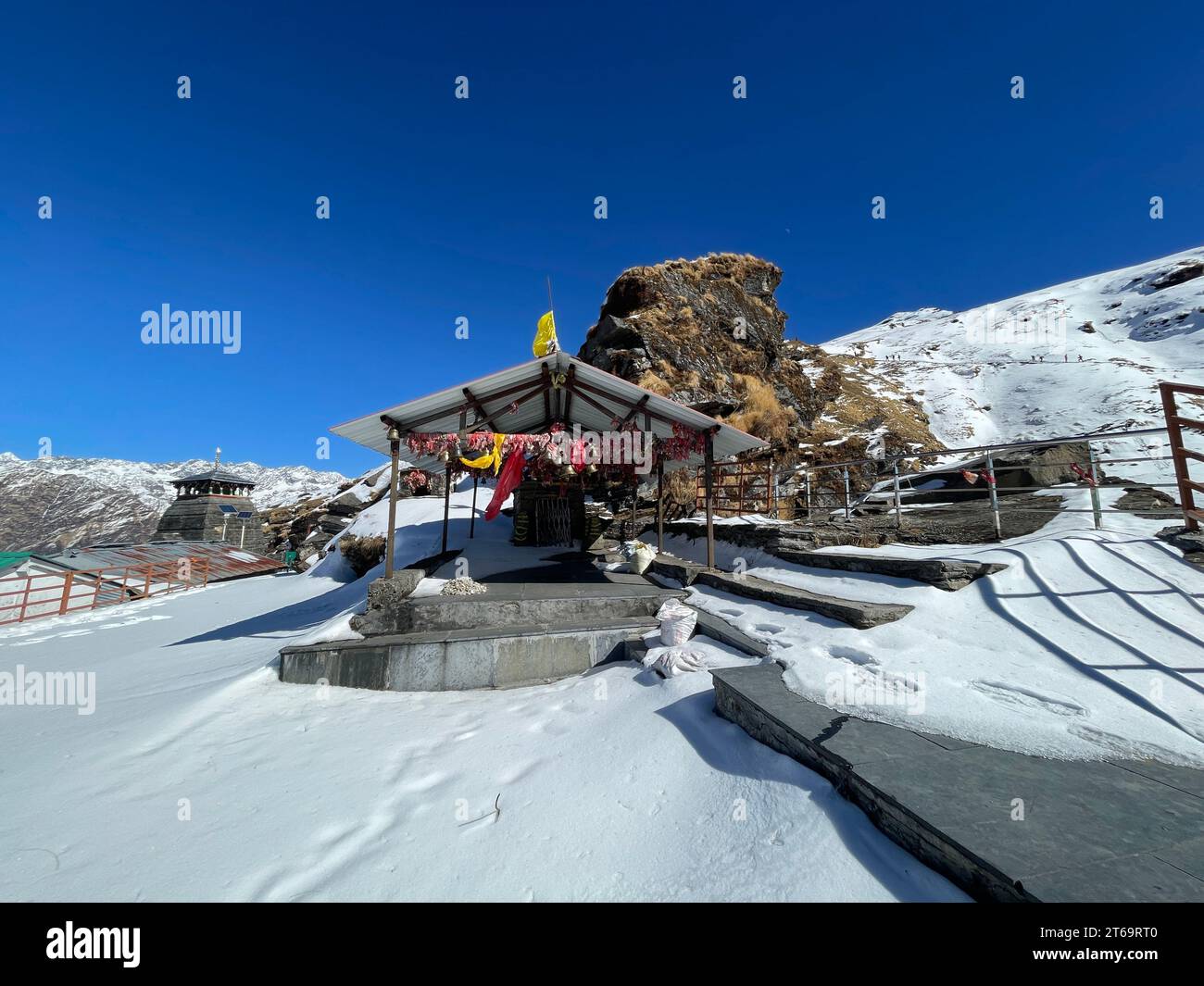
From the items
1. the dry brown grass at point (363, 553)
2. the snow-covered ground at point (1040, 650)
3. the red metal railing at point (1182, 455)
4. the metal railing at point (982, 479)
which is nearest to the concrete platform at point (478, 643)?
the snow-covered ground at point (1040, 650)

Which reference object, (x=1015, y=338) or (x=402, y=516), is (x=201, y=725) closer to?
(x=402, y=516)

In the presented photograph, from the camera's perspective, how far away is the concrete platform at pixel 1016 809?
1632 mm

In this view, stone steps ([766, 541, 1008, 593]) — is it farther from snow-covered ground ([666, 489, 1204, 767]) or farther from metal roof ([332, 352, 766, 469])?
metal roof ([332, 352, 766, 469])

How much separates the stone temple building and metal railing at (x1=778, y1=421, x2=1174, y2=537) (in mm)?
36237

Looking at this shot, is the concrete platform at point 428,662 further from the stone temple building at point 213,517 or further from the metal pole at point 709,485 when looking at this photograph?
the stone temple building at point 213,517

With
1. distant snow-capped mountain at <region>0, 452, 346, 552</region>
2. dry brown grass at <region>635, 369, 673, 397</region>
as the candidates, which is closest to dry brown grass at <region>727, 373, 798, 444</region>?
dry brown grass at <region>635, 369, 673, 397</region>

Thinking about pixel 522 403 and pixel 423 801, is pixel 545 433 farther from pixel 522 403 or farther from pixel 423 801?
pixel 423 801

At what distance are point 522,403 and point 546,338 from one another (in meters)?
2.93

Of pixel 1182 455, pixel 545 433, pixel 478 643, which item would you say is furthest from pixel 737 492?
pixel 478 643

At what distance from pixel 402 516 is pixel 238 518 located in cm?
2374

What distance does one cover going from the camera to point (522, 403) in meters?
10.3

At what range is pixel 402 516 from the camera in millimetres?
17719

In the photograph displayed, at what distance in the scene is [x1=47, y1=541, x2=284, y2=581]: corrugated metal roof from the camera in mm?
19266
